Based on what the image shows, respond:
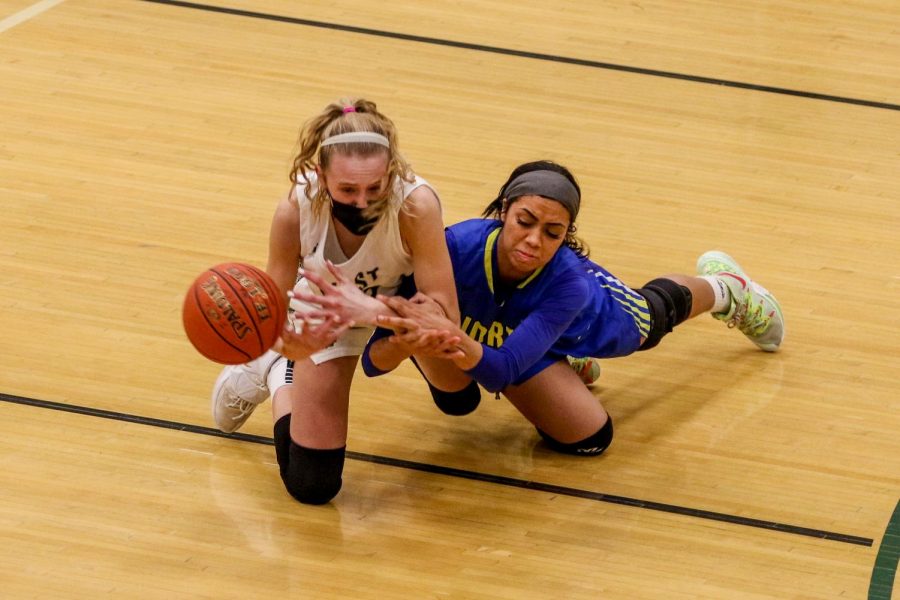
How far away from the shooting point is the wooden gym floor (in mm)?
3053

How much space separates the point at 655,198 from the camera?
4.80m

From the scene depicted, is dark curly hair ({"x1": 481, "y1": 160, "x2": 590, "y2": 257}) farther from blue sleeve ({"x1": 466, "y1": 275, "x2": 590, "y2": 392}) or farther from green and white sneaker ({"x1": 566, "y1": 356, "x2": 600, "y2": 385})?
green and white sneaker ({"x1": 566, "y1": 356, "x2": 600, "y2": 385})

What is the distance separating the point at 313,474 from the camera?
3168mm

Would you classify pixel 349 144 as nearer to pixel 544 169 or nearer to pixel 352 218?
pixel 352 218

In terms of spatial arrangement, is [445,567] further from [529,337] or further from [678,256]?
[678,256]

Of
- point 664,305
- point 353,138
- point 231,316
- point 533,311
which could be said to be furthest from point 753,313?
point 231,316

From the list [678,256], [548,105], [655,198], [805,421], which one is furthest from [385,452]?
[548,105]

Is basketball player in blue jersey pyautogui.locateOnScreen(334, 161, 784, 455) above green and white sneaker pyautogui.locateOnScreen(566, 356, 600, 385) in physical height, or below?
above

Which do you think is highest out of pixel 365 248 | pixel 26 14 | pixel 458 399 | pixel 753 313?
pixel 26 14

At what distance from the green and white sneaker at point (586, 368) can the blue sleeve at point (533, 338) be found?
301 mm

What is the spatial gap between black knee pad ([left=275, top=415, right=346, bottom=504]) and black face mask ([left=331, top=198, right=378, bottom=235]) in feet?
1.86

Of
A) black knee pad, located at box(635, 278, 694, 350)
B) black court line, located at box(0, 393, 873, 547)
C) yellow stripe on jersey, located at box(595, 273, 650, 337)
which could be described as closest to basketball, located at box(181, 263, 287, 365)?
black court line, located at box(0, 393, 873, 547)

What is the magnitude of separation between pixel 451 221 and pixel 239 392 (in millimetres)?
1399

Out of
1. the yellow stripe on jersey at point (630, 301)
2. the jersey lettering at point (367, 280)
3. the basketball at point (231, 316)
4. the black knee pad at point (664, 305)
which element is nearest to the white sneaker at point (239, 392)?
the jersey lettering at point (367, 280)
